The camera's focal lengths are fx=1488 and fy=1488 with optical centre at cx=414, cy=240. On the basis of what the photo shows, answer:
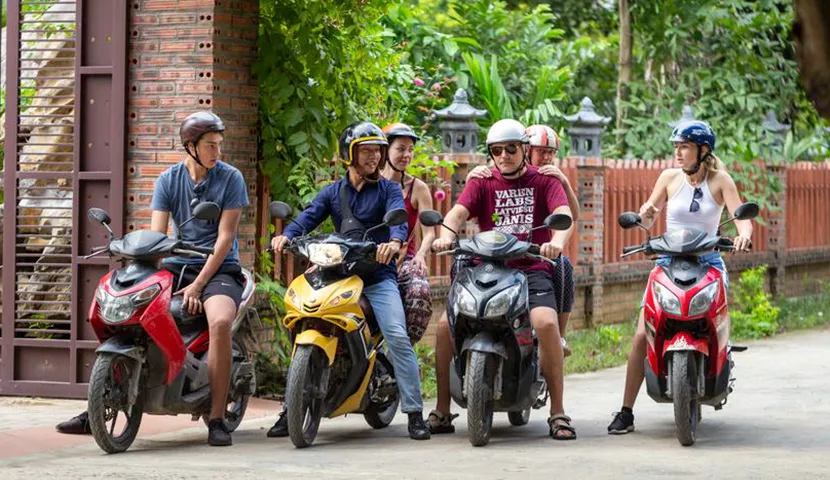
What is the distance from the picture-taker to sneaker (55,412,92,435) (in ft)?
27.9

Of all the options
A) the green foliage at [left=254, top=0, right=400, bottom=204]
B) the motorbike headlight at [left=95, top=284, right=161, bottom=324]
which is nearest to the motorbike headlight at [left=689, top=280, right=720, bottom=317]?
the motorbike headlight at [left=95, top=284, right=161, bottom=324]

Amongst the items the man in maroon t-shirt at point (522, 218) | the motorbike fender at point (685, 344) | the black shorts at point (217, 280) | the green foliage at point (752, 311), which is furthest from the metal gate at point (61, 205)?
the green foliage at point (752, 311)

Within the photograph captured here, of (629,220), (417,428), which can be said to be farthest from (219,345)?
(629,220)

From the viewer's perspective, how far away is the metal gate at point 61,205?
996cm

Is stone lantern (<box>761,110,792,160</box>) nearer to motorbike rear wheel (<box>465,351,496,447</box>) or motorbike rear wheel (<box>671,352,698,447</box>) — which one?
motorbike rear wheel (<box>671,352,698,447</box>)

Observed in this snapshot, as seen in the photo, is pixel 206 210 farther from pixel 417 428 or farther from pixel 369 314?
pixel 417 428

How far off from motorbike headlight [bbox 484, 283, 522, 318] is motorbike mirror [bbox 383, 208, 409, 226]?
0.65m

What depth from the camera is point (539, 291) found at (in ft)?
27.9

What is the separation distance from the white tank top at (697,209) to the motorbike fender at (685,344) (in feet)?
2.50

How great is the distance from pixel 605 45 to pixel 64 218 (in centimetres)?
1517

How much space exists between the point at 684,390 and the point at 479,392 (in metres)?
1.10

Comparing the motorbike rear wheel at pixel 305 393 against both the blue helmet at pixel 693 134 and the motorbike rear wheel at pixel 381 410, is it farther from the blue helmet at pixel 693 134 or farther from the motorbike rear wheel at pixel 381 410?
the blue helmet at pixel 693 134

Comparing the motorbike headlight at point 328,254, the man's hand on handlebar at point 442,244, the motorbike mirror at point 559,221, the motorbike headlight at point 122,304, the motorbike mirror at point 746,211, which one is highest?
the motorbike mirror at point 746,211

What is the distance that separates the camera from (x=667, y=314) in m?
8.16
